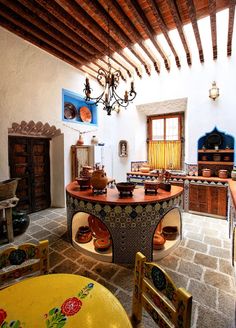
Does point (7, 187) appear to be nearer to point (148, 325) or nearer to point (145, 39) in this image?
point (148, 325)

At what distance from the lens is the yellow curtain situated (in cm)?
610

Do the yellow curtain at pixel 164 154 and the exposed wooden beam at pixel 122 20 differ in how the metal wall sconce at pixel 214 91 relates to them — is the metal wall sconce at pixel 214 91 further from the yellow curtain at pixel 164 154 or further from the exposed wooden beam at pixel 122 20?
the exposed wooden beam at pixel 122 20

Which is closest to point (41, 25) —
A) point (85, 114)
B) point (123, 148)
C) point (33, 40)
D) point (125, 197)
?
point (33, 40)

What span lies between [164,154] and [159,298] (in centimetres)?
559

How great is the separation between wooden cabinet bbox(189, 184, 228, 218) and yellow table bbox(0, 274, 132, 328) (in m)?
4.19

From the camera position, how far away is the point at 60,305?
100cm

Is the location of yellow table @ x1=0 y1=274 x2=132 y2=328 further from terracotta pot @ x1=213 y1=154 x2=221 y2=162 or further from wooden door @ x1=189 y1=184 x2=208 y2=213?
terracotta pot @ x1=213 y1=154 x2=221 y2=162

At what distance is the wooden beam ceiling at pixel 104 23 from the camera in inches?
123

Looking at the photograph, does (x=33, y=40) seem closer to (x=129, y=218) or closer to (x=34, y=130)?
(x=34, y=130)

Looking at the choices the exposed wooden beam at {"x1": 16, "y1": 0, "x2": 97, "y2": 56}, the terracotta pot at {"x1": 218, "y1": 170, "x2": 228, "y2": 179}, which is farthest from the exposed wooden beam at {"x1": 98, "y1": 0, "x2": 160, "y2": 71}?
the terracotta pot at {"x1": 218, "y1": 170, "x2": 228, "y2": 179}

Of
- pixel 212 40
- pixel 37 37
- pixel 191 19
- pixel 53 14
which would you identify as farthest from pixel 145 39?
pixel 37 37

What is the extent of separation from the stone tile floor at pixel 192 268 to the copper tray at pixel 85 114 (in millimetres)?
3501

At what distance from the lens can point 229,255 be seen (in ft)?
9.32

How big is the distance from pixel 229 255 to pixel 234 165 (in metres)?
2.69
